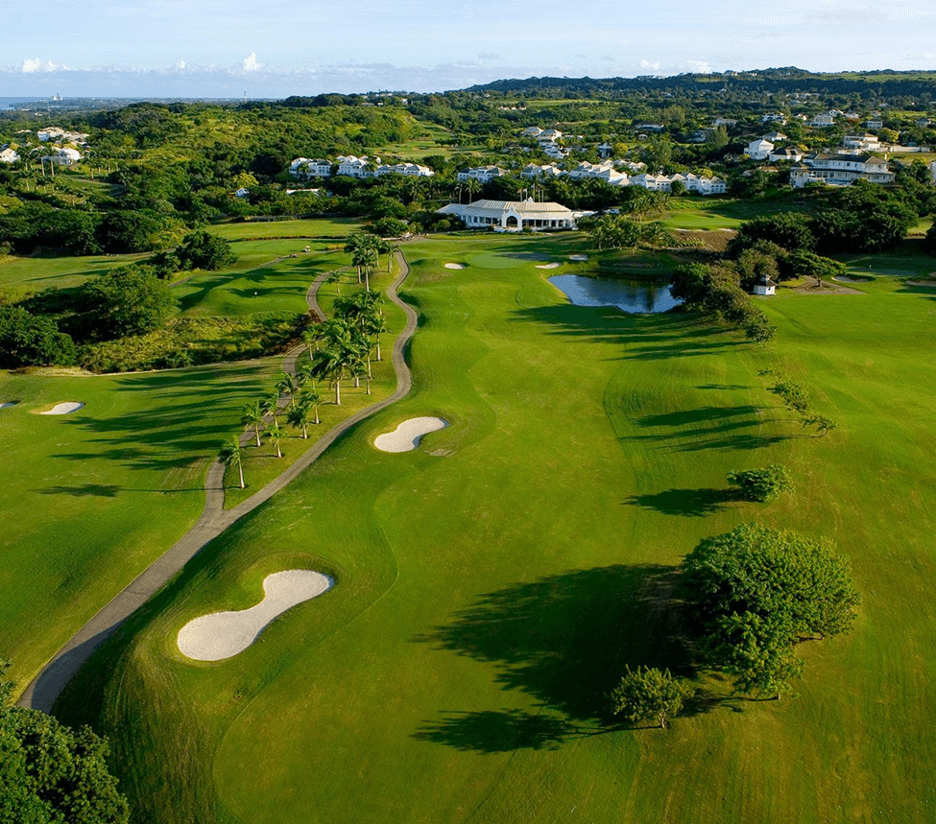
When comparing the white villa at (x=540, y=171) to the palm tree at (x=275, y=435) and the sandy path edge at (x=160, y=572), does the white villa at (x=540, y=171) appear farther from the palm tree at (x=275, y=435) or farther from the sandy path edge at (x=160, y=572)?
the palm tree at (x=275, y=435)

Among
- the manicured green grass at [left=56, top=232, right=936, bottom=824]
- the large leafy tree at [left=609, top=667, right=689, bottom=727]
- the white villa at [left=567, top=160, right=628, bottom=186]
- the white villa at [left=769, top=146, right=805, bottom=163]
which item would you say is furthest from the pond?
the white villa at [left=769, top=146, right=805, bottom=163]

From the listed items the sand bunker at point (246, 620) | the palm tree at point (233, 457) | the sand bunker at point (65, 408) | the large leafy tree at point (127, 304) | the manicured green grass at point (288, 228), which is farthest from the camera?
the manicured green grass at point (288, 228)

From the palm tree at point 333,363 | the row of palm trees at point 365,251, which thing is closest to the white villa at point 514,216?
the row of palm trees at point 365,251

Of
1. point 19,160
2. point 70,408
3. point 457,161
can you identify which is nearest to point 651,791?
point 70,408

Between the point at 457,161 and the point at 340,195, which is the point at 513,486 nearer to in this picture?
the point at 340,195

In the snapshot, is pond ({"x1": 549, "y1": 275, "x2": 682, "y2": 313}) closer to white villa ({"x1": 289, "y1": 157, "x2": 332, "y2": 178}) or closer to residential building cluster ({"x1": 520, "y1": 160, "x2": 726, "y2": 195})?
residential building cluster ({"x1": 520, "y1": 160, "x2": 726, "y2": 195})

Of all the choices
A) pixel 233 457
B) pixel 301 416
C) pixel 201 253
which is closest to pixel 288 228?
pixel 201 253
